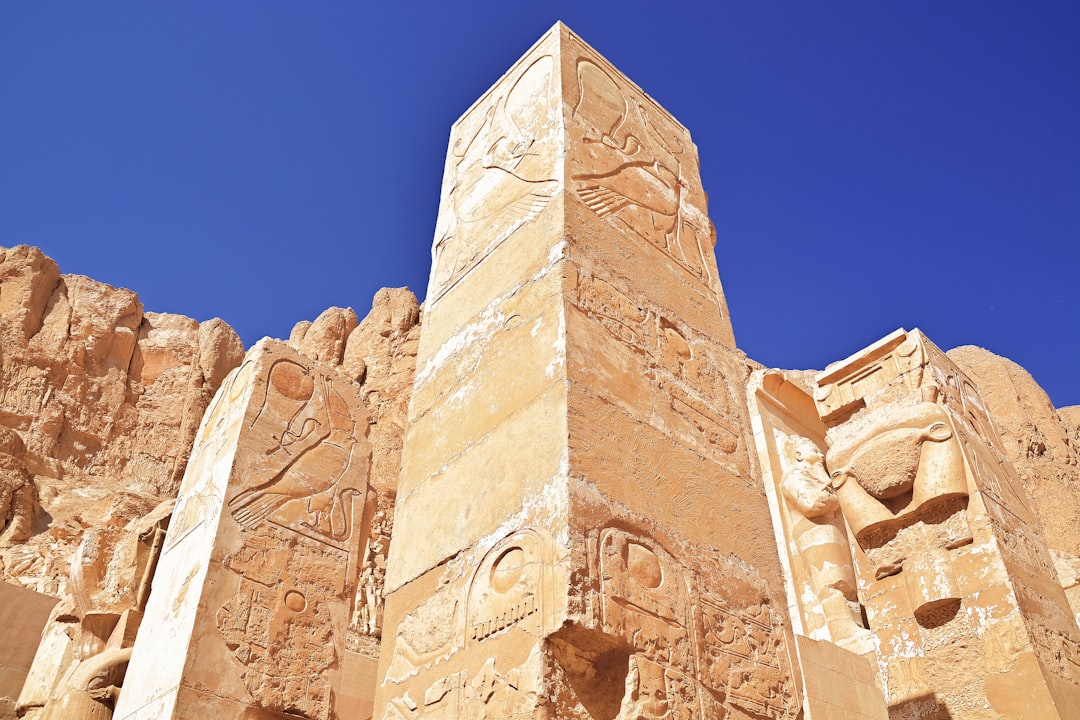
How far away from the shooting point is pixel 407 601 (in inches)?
113

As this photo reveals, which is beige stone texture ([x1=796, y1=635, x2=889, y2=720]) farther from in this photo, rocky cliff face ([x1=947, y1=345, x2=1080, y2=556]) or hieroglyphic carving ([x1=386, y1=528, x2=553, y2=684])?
rocky cliff face ([x1=947, y1=345, x2=1080, y2=556])

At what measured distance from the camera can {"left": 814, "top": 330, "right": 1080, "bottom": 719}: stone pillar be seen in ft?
17.2

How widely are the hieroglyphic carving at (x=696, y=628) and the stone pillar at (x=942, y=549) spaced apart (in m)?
3.07

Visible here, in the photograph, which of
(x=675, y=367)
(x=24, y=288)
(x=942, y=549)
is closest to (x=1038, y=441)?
(x=942, y=549)

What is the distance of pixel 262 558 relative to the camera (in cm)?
473

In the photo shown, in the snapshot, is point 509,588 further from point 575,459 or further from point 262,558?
point 262,558

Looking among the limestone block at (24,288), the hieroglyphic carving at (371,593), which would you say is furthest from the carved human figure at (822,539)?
the limestone block at (24,288)

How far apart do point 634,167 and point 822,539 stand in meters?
3.77

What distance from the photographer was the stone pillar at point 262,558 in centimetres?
428

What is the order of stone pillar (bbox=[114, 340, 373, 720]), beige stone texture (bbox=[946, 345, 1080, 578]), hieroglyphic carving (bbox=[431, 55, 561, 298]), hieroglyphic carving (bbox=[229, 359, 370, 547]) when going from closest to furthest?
hieroglyphic carving (bbox=[431, 55, 561, 298]) → stone pillar (bbox=[114, 340, 373, 720]) → hieroglyphic carving (bbox=[229, 359, 370, 547]) → beige stone texture (bbox=[946, 345, 1080, 578])

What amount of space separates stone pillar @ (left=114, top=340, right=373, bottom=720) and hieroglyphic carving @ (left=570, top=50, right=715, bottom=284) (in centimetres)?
272

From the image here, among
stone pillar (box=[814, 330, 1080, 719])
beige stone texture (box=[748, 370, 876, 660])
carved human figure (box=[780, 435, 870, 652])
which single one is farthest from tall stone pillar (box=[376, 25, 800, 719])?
carved human figure (box=[780, 435, 870, 652])

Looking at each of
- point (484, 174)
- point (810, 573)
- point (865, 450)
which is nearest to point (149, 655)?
point (484, 174)

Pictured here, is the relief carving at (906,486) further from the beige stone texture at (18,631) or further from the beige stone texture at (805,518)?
the beige stone texture at (18,631)
